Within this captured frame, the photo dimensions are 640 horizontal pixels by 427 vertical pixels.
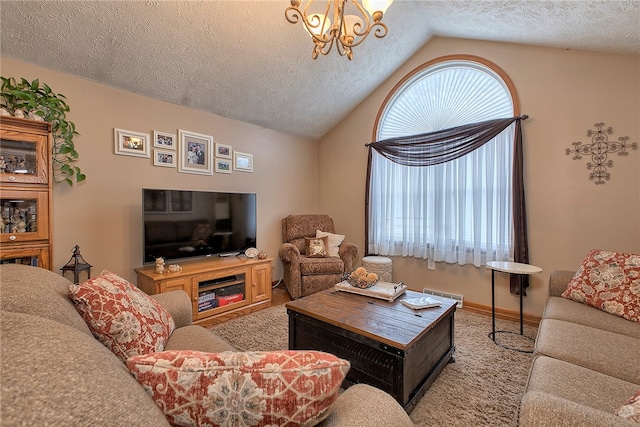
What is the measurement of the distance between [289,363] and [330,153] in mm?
4190

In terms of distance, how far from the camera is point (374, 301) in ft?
A: 6.77

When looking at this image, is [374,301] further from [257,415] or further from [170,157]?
[170,157]

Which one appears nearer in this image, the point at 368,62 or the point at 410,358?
the point at 410,358

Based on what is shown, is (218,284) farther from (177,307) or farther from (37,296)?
(37,296)

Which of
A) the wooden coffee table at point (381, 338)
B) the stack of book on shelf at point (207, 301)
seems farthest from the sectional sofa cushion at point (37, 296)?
the stack of book on shelf at point (207, 301)

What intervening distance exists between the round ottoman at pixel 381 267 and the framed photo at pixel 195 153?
238 centimetres

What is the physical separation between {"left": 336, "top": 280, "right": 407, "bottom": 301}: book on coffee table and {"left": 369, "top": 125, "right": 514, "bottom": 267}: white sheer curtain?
1439 millimetres

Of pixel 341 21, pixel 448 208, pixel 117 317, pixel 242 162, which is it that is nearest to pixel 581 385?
pixel 117 317

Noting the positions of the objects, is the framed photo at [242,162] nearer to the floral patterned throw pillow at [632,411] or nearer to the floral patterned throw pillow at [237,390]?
the floral patterned throw pillow at [237,390]

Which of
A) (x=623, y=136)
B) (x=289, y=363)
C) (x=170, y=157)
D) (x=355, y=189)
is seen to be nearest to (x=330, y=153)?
(x=355, y=189)

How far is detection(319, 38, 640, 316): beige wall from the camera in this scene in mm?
2418

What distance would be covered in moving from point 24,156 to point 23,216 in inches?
17.8

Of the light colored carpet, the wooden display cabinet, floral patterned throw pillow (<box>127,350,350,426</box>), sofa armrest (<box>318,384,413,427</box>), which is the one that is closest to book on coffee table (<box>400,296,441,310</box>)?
the light colored carpet

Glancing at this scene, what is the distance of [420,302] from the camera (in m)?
1.97
